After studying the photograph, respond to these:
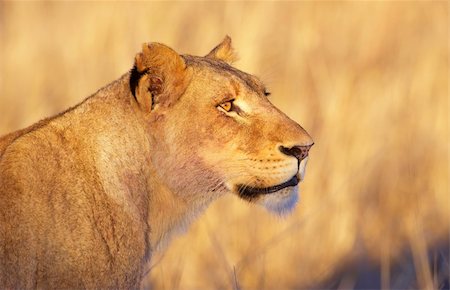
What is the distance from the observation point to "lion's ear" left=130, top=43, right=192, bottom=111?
347 centimetres

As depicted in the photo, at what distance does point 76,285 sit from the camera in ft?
10.1

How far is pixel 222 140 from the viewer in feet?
11.9

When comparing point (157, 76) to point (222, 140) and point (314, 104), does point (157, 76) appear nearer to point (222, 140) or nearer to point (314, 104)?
point (222, 140)

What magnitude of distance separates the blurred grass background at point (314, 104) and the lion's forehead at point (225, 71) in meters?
1.77

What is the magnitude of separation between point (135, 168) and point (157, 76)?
1.03 feet

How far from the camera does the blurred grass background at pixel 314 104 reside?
20.6 ft

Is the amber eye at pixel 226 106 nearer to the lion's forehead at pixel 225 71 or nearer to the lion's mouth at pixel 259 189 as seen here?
the lion's forehead at pixel 225 71

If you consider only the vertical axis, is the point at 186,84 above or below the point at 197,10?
below

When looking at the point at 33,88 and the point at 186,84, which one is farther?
the point at 33,88

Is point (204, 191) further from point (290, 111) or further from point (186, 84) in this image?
point (290, 111)

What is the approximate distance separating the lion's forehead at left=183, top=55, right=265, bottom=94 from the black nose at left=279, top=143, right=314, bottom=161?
27 centimetres

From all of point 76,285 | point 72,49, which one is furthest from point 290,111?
point 76,285

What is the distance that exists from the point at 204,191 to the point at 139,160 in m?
0.32

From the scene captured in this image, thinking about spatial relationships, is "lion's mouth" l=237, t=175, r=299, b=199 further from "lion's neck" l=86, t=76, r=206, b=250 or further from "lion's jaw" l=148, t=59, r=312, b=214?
"lion's neck" l=86, t=76, r=206, b=250
